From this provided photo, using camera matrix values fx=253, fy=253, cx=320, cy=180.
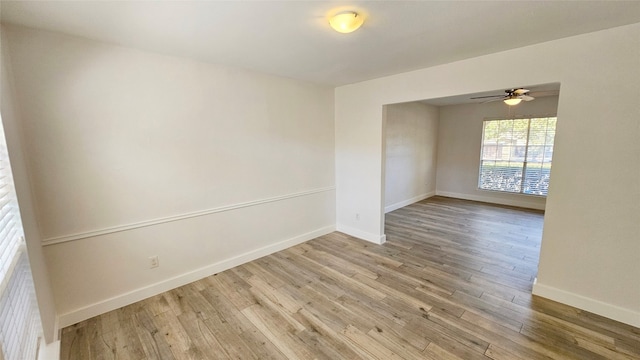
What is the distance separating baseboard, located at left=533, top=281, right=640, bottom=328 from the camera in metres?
2.12

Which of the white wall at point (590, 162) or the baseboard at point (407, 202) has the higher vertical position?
the white wall at point (590, 162)

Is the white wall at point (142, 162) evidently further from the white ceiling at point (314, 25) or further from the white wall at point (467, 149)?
the white wall at point (467, 149)

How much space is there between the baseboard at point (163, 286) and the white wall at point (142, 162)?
0.01 m

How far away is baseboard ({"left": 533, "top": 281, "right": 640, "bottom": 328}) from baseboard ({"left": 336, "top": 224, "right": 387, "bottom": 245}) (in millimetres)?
1811

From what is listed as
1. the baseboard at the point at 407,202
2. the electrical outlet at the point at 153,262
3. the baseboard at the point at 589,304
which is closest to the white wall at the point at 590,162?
the baseboard at the point at 589,304

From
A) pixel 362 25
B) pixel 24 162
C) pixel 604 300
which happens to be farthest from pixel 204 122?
pixel 604 300

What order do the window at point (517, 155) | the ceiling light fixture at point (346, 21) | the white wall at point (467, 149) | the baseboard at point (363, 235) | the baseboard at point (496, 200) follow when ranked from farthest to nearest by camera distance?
the white wall at point (467, 149), the baseboard at point (496, 200), the window at point (517, 155), the baseboard at point (363, 235), the ceiling light fixture at point (346, 21)

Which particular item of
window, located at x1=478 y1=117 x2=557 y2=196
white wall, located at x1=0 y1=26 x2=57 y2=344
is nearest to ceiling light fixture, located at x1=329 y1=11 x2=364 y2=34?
white wall, located at x1=0 y1=26 x2=57 y2=344

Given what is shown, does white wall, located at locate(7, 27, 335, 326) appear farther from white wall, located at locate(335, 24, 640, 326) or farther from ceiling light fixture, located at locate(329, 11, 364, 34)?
white wall, located at locate(335, 24, 640, 326)

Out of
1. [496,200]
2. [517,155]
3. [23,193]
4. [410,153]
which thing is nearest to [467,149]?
[517,155]

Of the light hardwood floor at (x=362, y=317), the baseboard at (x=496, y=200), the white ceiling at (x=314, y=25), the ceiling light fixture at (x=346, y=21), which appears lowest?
the light hardwood floor at (x=362, y=317)

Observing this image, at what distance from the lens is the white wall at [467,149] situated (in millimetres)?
5801

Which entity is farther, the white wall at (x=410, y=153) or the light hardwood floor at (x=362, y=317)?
the white wall at (x=410, y=153)

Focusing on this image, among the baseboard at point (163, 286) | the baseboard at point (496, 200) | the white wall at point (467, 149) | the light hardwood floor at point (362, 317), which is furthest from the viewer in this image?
the white wall at point (467, 149)
